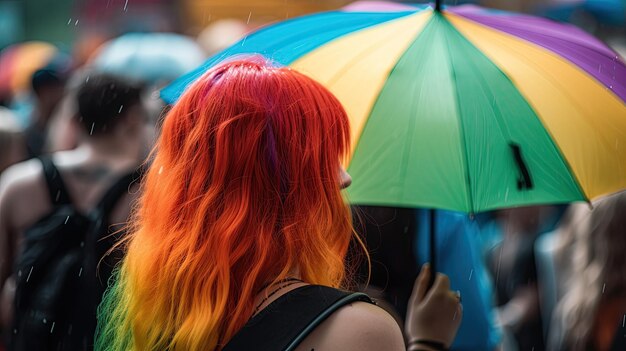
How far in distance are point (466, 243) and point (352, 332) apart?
2.12 meters

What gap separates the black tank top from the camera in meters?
2.11

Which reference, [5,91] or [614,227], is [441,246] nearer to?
[614,227]

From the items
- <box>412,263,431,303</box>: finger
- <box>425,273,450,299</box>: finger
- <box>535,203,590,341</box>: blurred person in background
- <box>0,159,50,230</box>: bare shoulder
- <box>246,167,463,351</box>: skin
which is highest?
<box>246,167,463,351</box>: skin

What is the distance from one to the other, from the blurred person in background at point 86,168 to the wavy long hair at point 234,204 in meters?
2.06

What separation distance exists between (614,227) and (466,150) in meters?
1.19

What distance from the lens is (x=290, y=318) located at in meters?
2.14

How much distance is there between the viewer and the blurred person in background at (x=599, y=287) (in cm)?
384

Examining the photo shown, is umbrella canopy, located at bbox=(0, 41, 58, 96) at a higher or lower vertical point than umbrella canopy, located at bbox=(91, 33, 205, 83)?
lower

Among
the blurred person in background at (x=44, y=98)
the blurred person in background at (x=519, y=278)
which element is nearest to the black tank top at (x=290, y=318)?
the blurred person in background at (x=519, y=278)

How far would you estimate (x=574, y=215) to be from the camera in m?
4.92

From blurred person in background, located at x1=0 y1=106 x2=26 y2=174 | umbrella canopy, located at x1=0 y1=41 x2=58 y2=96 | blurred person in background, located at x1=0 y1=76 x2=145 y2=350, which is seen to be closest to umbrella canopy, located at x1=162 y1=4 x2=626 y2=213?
blurred person in background, located at x1=0 y1=76 x2=145 y2=350

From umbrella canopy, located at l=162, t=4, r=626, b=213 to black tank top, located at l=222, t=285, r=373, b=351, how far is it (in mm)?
975

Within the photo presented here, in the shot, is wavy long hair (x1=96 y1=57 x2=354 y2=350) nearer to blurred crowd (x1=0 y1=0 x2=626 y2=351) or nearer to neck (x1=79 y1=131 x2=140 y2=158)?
blurred crowd (x1=0 y1=0 x2=626 y2=351)

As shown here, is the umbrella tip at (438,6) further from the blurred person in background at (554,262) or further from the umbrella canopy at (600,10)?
the umbrella canopy at (600,10)
